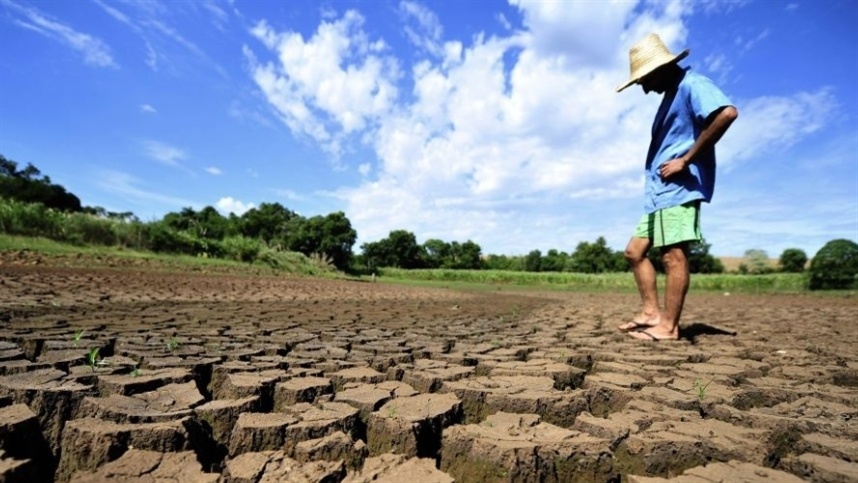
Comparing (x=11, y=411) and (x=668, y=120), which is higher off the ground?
(x=668, y=120)

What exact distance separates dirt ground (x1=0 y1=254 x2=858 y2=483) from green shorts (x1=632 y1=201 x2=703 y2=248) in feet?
2.54

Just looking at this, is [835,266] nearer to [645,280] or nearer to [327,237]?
[645,280]

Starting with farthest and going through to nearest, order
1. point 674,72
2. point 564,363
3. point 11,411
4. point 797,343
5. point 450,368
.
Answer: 1. point 674,72
2. point 797,343
3. point 564,363
4. point 450,368
5. point 11,411

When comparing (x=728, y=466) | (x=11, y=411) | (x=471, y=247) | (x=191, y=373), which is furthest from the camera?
(x=471, y=247)

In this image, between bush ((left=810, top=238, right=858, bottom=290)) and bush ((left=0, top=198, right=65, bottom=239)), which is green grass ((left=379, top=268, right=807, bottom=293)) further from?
bush ((left=0, top=198, right=65, bottom=239))

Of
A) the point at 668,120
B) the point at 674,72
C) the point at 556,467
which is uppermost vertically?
the point at 674,72

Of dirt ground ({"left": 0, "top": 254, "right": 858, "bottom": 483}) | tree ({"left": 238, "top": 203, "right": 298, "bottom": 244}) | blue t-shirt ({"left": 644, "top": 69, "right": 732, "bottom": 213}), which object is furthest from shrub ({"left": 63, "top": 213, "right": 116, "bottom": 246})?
tree ({"left": 238, "top": 203, "right": 298, "bottom": 244})

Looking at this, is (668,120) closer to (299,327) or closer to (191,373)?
(299,327)

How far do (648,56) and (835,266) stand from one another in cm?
1781

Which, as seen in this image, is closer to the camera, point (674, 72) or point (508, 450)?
point (508, 450)

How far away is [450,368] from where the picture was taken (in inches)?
94.3

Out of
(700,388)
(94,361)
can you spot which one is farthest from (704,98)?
(94,361)

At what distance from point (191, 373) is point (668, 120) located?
3718 millimetres

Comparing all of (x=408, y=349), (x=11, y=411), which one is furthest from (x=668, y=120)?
(x=11, y=411)
